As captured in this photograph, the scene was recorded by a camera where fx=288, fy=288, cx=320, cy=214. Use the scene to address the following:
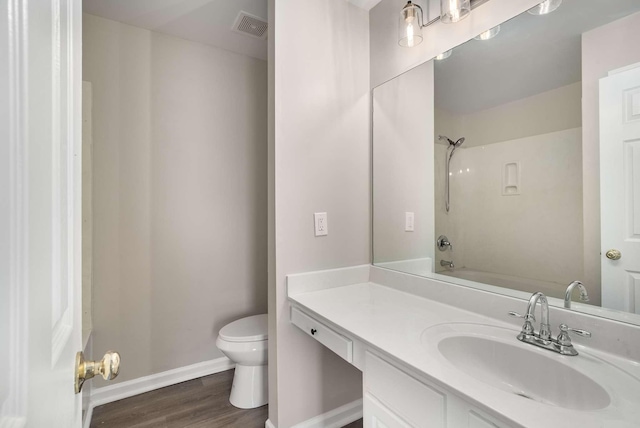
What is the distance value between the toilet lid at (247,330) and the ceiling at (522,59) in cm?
172

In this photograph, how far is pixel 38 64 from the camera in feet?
1.07

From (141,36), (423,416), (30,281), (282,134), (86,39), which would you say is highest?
(141,36)

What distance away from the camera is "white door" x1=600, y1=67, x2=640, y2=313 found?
0.91m

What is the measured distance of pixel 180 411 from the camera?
178cm

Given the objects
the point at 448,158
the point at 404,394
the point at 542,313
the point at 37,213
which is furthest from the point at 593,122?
the point at 37,213

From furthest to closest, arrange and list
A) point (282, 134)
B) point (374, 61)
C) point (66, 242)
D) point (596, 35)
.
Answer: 1. point (374, 61)
2. point (282, 134)
3. point (596, 35)
4. point (66, 242)

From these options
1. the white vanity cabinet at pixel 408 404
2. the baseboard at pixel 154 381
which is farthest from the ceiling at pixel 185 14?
the baseboard at pixel 154 381

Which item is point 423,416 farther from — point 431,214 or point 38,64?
point 38,64

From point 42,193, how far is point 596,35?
1.57 meters

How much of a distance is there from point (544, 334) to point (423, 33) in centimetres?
147

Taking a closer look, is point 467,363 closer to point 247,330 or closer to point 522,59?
point 522,59

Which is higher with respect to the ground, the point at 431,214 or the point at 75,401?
the point at 431,214

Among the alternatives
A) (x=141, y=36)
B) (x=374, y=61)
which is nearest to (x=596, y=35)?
(x=374, y=61)

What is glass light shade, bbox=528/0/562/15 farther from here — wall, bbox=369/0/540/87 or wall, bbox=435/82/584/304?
wall, bbox=435/82/584/304
